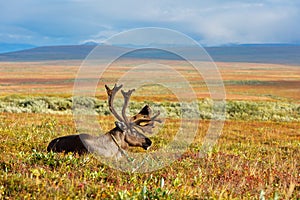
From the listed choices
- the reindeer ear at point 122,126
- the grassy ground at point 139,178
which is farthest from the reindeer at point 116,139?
the grassy ground at point 139,178

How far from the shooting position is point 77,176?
720 centimetres

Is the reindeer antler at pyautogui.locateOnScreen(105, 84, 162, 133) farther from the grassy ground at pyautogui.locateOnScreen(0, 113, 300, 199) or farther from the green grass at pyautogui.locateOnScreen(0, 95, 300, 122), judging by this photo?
the green grass at pyautogui.locateOnScreen(0, 95, 300, 122)

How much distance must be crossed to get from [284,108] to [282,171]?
135 ft

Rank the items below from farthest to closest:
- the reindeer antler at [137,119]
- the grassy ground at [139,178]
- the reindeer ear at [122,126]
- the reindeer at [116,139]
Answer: the reindeer antler at [137,119], the reindeer ear at [122,126], the reindeer at [116,139], the grassy ground at [139,178]

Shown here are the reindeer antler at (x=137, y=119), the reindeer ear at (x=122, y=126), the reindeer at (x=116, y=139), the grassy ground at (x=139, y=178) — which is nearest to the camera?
the grassy ground at (x=139, y=178)

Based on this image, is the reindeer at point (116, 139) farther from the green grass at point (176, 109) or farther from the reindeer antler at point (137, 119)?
the green grass at point (176, 109)

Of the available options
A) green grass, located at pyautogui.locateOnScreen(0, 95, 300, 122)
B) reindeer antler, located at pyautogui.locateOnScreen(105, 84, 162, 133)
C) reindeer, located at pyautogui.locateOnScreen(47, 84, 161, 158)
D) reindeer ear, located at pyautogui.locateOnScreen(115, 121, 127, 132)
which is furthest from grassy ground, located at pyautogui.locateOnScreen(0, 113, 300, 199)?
green grass, located at pyautogui.locateOnScreen(0, 95, 300, 122)

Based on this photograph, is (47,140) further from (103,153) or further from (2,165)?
(2,165)

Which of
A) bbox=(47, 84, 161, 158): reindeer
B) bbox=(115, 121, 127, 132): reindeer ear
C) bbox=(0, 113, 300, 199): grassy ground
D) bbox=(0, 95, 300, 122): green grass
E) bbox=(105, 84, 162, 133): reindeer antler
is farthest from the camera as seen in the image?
bbox=(0, 95, 300, 122): green grass

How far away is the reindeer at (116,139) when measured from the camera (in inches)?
422

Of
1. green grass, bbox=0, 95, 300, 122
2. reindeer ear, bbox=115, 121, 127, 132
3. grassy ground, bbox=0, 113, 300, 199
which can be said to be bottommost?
green grass, bbox=0, 95, 300, 122

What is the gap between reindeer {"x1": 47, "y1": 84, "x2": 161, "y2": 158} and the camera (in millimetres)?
10719

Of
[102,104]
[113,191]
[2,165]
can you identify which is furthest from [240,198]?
[102,104]

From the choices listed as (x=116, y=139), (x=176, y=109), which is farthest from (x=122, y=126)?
(x=176, y=109)
